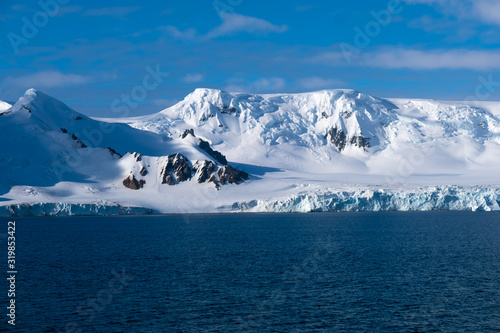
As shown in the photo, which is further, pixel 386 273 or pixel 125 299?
pixel 386 273

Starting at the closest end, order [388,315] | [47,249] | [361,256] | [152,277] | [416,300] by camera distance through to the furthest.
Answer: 1. [388,315]
2. [416,300]
3. [152,277]
4. [361,256]
5. [47,249]

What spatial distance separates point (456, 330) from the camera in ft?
136

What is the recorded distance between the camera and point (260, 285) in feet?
187

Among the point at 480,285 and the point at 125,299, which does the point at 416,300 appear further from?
the point at 125,299

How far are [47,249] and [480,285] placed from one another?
59.7 metres

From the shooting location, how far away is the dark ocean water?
43969 mm

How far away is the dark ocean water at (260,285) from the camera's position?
1731 inches

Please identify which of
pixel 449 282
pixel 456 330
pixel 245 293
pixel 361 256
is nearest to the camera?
pixel 456 330

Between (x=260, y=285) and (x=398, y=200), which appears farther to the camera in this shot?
(x=398, y=200)

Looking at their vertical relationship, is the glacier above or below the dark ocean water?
above

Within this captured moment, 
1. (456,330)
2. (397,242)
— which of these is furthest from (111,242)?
(456,330)

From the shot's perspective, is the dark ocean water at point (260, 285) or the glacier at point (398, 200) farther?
the glacier at point (398, 200)

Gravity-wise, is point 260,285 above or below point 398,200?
below

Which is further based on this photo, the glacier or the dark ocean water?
the glacier
